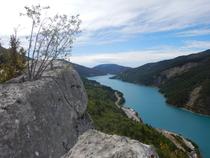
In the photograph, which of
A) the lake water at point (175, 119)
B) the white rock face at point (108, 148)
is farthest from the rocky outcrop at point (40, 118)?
the lake water at point (175, 119)

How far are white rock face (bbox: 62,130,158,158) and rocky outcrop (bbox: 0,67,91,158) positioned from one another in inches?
163

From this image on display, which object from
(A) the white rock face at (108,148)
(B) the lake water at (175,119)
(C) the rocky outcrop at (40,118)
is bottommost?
(B) the lake water at (175,119)

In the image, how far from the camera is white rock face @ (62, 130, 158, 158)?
565 cm

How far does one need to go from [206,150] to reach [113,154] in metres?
73.2

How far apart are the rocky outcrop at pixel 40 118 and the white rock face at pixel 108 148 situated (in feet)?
13.5

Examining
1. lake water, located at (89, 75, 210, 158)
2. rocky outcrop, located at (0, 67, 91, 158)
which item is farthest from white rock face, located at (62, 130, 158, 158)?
lake water, located at (89, 75, 210, 158)

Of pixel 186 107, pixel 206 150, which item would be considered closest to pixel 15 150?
pixel 206 150

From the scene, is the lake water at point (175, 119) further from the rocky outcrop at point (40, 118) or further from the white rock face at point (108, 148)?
the white rock face at point (108, 148)

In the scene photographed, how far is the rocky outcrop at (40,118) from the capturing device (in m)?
10.1

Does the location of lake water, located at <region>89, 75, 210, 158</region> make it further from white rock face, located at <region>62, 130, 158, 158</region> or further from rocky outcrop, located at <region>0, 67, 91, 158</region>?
white rock face, located at <region>62, 130, 158, 158</region>

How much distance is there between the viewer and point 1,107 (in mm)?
10570

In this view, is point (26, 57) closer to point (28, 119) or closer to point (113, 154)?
point (28, 119)

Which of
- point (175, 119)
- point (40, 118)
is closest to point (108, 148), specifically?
point (40, 118)

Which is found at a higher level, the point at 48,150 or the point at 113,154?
the point at 113,154
